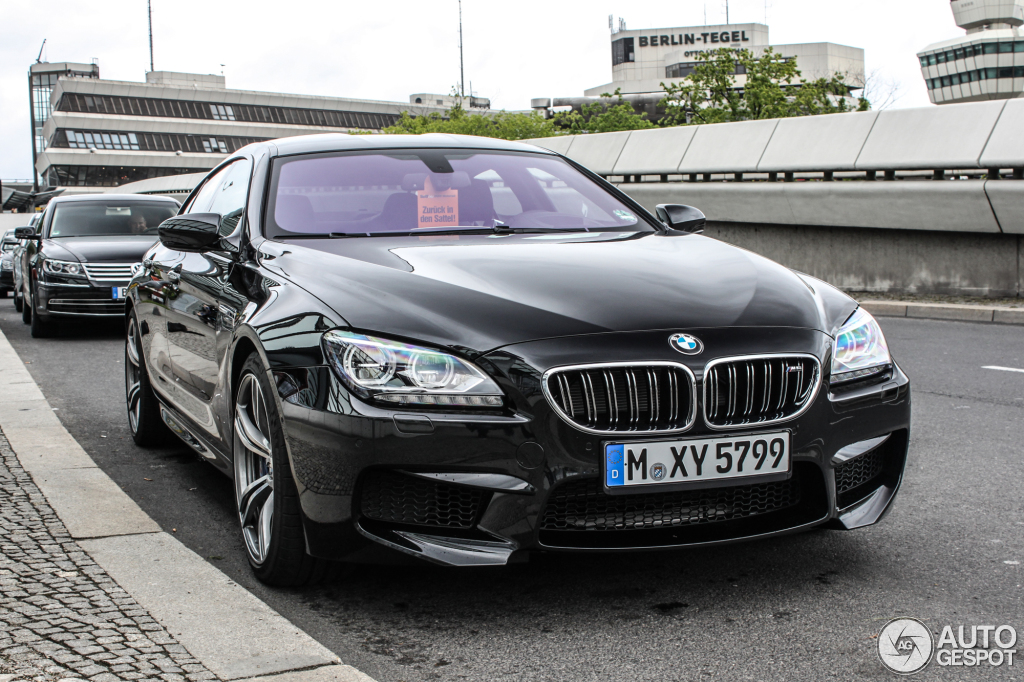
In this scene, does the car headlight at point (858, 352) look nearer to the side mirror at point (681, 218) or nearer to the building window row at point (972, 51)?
the side mirror at point (681, 218)

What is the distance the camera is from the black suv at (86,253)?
11.9m

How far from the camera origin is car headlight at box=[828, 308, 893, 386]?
3.18m

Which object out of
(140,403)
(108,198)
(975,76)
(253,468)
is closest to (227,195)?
(140,403)

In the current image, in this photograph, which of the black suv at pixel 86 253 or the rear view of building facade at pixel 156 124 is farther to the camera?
the rear view of building facade at pixel 156 124

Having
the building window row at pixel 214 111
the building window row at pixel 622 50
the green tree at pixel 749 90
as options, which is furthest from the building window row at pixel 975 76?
the green tree at pixel 749 90

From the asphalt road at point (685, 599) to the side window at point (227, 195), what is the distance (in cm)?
116

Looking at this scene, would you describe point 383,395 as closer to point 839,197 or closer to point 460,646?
point 460,646

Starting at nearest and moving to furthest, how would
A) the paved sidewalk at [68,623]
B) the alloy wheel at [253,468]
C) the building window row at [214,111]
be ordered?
1. the paved sidewalk at [68,623]
2. the alloy wheel at [253,468]
3. the building window row at [214,111]

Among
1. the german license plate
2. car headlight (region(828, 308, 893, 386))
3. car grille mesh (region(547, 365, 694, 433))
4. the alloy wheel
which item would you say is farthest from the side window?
car headlight (region(828, 308, 893, 386))

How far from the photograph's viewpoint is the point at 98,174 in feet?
319

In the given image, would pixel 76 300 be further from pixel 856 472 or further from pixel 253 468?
pixel 856 472

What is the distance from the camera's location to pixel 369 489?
9.71ft

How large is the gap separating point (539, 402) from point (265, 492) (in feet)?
3.46

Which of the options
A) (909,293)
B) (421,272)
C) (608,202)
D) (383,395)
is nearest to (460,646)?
(383,395)
